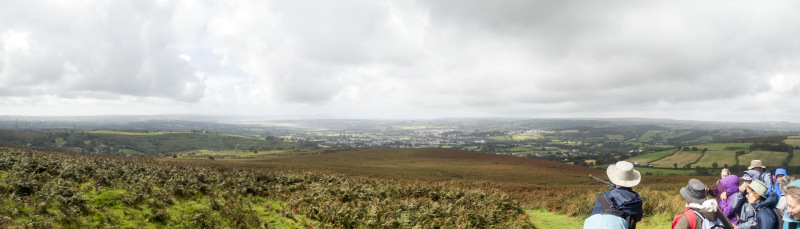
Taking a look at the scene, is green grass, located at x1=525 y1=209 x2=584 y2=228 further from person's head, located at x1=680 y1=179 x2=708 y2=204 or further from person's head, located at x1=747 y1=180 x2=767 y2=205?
person's head, located at x1=680 y1=179 x2=708 y2=204

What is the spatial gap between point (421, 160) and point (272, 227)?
161ft

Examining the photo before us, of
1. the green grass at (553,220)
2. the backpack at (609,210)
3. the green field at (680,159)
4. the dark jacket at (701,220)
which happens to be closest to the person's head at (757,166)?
the green grass at (553,220)

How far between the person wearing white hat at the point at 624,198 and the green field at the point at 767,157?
95131mm

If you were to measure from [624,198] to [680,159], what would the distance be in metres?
98.6

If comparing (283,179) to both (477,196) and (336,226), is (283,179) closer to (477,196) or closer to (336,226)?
(336,226)

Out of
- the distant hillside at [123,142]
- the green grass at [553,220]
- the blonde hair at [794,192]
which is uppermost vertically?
the blonde hair at [794,192]

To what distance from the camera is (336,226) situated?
9.30m

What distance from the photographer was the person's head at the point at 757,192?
549cm

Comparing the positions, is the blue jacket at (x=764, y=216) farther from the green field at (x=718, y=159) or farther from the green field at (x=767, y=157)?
the green field at (x=767, y=157)

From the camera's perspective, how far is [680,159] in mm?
76062

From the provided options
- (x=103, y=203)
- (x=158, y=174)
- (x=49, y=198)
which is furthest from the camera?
(x=158, y=174)

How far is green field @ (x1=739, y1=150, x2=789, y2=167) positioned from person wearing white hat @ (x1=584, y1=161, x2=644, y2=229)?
3745 inches

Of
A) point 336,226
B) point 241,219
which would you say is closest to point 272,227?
point 241,219

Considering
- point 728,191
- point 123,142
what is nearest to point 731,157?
point 728,191
